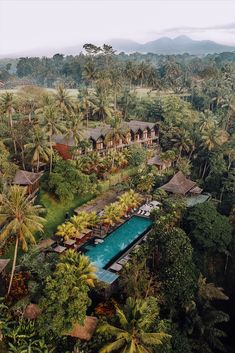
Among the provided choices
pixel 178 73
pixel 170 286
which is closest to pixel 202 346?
pixel 170 286

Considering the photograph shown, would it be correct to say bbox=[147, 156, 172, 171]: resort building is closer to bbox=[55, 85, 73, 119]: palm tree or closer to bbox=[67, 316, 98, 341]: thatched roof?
bbox=[55, 85, 73, 119]: palm tree

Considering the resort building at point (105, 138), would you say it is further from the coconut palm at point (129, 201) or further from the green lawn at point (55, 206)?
the coconut palm at point (129, 201)

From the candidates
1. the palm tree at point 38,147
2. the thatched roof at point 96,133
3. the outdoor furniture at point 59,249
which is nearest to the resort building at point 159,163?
the thatched roof at point 96,133

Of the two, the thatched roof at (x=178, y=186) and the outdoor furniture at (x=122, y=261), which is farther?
the thatched roof at (x=178, y=186)

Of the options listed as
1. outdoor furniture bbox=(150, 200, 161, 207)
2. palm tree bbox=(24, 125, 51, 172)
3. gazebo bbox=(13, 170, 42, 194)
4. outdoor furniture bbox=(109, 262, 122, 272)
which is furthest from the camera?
palm tree bbox=(24, 125, 51, 172)

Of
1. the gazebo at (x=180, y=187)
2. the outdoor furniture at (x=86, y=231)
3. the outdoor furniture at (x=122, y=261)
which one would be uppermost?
the gazebo at (x=180, y=187)

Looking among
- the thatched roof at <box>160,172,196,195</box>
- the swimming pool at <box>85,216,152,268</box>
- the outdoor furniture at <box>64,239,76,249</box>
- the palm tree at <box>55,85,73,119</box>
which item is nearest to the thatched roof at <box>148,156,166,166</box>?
the thatched roof at <box>160,172,196,195</box>
